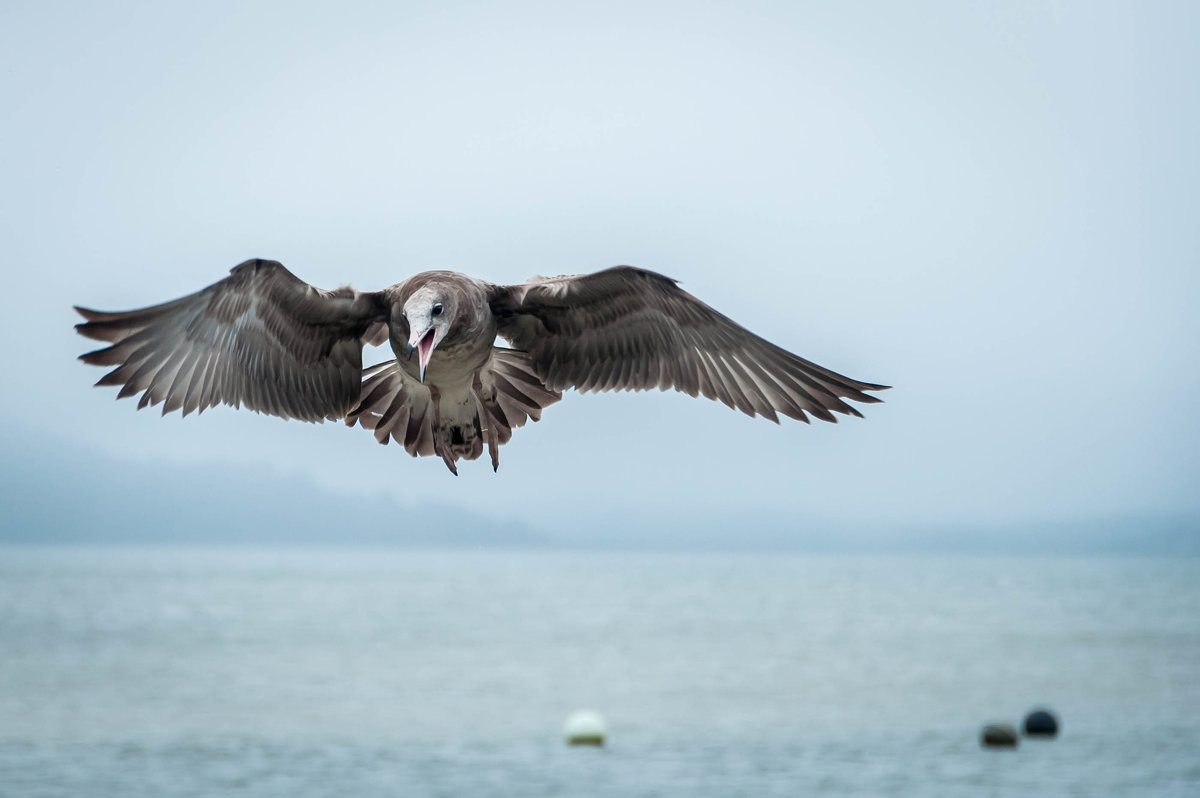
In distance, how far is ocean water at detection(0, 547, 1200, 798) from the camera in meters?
66.1

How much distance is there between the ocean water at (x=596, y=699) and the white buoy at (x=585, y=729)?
89 centimetres

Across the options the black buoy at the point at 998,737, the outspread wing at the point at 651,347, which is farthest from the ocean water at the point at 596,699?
the outspread wing at the point at 651,347

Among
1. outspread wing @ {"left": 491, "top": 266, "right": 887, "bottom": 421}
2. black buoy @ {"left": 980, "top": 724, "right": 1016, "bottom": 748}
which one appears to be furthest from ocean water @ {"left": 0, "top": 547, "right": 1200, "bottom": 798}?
outspread wing @ {"left": 491, "top": 266, "right": 887, "bottom": 421}

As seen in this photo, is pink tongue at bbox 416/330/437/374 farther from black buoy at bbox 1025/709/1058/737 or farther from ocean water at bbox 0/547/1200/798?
black buoy at bbox 1025/709/1058/737

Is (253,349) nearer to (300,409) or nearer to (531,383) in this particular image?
(300,409)

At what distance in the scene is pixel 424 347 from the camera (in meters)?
7.39

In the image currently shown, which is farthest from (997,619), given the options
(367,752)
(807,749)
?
(367,752)

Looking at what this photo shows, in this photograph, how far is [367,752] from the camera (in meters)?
72.3

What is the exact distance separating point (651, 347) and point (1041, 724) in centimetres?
6939

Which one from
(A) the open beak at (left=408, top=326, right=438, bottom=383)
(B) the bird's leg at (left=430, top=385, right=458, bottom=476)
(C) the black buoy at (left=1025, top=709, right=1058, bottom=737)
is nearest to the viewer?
(A) the open beak at (left=408, top=326, right=438, bottom=383)

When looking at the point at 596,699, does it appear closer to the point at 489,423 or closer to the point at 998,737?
the point at 998,737

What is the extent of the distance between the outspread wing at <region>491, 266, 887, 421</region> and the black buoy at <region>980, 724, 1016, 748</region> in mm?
64510

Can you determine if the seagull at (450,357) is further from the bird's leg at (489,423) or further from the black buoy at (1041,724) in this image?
the black buoy at (1041,724)

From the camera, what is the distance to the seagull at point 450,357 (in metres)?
8.58
